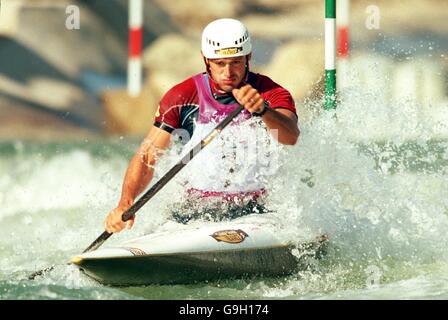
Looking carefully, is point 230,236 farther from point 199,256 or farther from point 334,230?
point 334,230

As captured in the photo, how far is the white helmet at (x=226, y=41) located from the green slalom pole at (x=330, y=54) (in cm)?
156

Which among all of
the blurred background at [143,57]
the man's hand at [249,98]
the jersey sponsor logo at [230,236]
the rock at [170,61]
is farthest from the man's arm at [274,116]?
the rock at [170,61]

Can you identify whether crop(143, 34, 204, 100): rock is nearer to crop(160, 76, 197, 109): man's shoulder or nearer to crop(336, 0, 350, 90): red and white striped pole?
crop(336, 0, 350, 90): red and white striped pole

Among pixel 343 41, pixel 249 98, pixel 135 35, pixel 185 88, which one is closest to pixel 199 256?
pixel 249 98

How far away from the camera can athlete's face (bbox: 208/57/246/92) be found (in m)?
5.20

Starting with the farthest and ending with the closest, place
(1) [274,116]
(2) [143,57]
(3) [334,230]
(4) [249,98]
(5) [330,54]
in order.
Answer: (2) [143,57]
(5) [330,54]
(3) [334,230]
(1) [274,116]
(4) [249,98]

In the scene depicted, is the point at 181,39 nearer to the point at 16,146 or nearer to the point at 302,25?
the point at 302,25

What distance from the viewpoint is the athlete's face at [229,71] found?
17.1 feet

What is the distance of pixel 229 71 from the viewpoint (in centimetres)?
520

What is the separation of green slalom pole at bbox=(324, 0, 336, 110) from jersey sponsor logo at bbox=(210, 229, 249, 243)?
1786mm

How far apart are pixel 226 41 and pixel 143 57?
8.82 meters

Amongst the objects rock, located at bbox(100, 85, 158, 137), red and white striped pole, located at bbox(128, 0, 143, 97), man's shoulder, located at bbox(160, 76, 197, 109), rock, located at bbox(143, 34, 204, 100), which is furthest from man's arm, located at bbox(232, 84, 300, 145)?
rock, located at bbox(143, 34, 204, 100)

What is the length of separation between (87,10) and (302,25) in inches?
108

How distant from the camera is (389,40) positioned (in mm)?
14820
